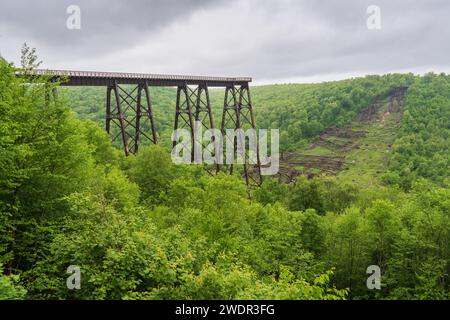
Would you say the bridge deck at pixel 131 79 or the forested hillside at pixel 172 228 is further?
the bridge deck at pixel 131 79

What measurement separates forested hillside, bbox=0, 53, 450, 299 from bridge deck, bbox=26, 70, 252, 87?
274 centimetres

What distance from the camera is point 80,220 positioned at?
1062 centimetres

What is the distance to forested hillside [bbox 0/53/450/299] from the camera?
8547 mm

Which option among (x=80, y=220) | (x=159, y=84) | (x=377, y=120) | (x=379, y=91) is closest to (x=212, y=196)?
(x=159, y=84)

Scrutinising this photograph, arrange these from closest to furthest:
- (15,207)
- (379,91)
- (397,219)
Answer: (15,207) < (397,219) < (379,91)

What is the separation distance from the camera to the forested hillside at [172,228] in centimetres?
855

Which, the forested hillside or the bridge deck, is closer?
the forested hillside

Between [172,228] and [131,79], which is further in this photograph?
[131,79]

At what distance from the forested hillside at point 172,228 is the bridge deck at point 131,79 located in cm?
274

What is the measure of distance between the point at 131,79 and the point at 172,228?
15.3 m

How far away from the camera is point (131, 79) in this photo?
84.9 ft

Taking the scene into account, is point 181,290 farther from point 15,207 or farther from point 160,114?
point 160,114

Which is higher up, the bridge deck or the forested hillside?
the bridge deck

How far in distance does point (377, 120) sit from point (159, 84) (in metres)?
81.4
